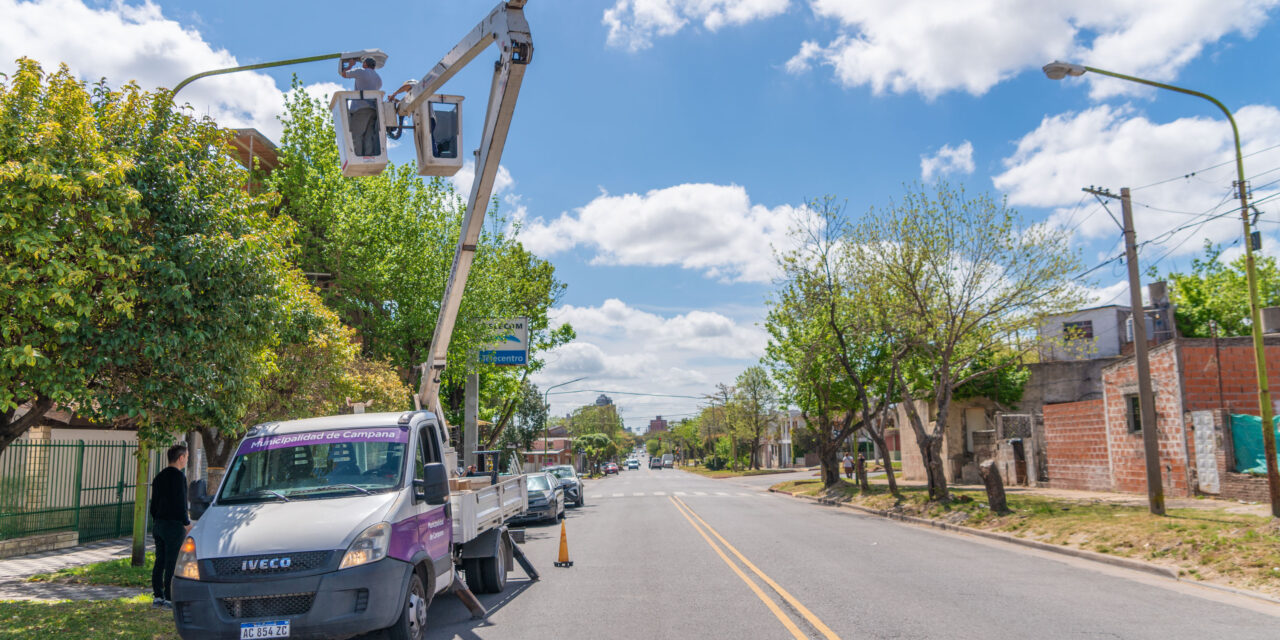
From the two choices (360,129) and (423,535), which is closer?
(423,535)

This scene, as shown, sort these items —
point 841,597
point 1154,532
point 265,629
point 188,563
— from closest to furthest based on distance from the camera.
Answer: point 265,629, point 188,563, point 841,597, point 1154,532

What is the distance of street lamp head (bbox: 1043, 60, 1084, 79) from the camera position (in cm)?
1462

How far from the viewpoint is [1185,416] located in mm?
20578

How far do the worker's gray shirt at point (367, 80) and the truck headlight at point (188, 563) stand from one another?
185 inches

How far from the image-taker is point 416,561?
7.36 meters

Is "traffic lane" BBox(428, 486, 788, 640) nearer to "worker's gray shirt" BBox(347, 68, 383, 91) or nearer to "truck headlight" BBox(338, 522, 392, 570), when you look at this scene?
"truck headlight" BBox(338, 522, 392, 570)

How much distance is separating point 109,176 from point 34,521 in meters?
11.1

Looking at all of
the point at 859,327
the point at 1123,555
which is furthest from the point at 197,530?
the point at 859,327

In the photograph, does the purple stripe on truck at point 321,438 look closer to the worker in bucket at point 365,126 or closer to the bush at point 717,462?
the worker in bucket at point 365,126

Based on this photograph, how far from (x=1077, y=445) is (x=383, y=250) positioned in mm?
22161

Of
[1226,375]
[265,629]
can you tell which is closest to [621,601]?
[265,629]

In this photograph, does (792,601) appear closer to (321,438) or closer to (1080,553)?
(321,438)

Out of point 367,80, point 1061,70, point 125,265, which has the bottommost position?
point 125,265

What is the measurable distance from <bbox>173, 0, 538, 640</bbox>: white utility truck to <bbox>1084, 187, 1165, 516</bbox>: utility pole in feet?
42.9
